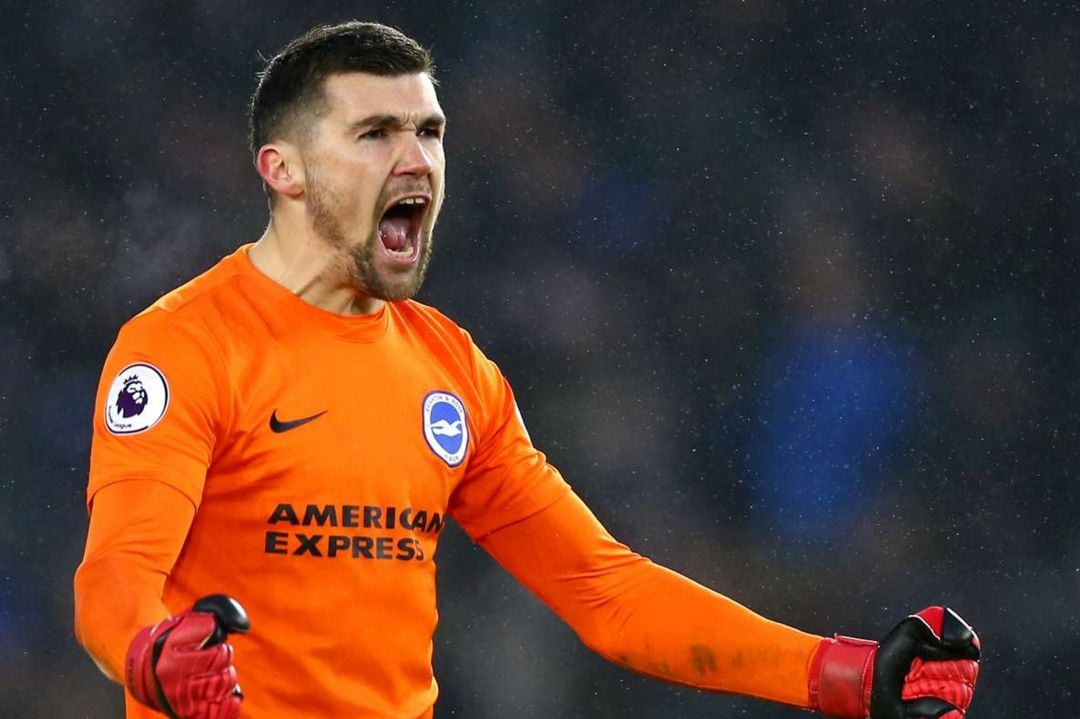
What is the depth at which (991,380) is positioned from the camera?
5.61 metres

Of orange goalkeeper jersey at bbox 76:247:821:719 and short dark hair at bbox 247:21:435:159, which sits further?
short dark hair at bbox 247:21:435:159

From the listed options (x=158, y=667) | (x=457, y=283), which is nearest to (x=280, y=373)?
(x=158, y=667)

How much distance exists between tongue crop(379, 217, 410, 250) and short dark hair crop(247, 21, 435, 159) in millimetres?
254

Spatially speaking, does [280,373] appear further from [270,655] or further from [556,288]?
[556,288]

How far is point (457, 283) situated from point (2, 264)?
1.43 metres

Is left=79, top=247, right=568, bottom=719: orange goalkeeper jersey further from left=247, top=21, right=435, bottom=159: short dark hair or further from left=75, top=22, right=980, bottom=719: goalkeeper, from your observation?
left=247, top=21, right=435, bottom=159: short dark hair

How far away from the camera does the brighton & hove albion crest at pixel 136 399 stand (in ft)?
8.73

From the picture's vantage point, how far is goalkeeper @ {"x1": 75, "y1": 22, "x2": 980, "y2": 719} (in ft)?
9.10

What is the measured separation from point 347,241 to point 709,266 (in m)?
2.71

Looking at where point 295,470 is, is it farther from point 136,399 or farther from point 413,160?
point 413,160

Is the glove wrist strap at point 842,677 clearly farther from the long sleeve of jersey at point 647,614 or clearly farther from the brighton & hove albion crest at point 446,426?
the brighton & hove albion crest at point 446,426

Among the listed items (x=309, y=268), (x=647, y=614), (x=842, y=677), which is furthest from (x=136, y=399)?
(x=842, y=677)

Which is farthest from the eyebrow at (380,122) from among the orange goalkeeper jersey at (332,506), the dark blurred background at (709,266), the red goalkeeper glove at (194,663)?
the dark blurred background at (709,266)

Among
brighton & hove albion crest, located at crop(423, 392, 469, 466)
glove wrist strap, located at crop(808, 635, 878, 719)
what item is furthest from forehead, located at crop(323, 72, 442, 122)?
glove wrist strap, located at crop(808, 635, 878, 719)
